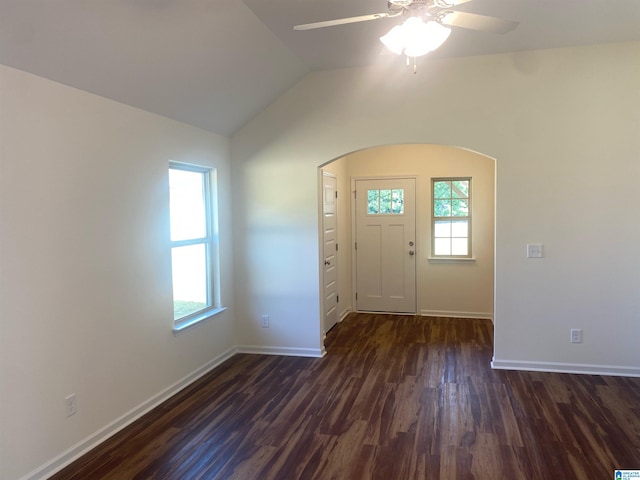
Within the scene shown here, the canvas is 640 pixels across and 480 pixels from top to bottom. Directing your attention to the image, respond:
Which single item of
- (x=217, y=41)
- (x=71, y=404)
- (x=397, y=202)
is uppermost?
(x=217, y=41)

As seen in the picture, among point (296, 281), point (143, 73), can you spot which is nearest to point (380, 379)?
point (296, 281)

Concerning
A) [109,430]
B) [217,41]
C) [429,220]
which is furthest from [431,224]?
[109,430]

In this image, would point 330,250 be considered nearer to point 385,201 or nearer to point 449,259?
point 385,201

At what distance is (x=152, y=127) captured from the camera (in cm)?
346

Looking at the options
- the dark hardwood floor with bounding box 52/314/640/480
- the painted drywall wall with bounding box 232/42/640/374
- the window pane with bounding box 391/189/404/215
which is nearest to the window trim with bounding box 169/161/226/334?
the dark hardwood floor with bounding box 52/314/640/480

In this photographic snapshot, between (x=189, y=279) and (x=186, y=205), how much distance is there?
70 cm

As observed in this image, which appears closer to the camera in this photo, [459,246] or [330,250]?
[330,250]

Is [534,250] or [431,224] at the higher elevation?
[431,224]

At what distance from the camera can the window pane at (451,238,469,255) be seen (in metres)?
6.21

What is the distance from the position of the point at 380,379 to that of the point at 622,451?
186 cm

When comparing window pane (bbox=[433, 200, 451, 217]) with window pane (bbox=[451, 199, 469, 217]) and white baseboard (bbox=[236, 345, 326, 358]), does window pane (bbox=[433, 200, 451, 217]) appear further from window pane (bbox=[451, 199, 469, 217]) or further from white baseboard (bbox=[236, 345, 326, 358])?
white baseboard (bbox=[236, 345, 326, 358])

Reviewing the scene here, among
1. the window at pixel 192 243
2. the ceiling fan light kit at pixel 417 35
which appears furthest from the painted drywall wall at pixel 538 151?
the ceiling fan light kit at pixel 417 35

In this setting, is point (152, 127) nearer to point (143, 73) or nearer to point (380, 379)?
point (143, 73)

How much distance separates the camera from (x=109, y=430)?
3033 mm
